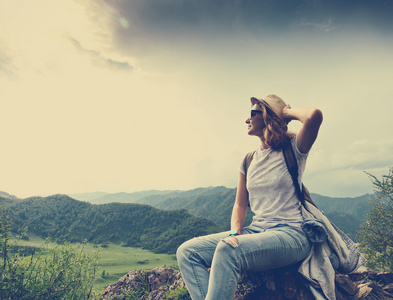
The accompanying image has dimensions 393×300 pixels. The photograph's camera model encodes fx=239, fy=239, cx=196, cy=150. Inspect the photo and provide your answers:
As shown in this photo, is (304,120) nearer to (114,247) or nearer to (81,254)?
(81,254)

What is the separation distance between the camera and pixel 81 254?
590cm

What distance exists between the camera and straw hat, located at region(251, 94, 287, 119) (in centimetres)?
369

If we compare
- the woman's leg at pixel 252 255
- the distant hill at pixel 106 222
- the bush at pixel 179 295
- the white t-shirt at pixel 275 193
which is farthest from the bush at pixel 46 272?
the distant hill at pixel 106 222

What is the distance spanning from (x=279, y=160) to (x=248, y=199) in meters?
0.90

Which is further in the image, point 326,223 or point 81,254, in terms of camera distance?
point 81,254

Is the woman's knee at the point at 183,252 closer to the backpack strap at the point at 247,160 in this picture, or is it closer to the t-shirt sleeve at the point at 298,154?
the backpack strap at the point at 247,160

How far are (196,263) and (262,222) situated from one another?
106 cm

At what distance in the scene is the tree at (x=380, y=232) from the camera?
13328mm

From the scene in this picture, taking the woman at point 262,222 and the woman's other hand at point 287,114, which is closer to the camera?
the woman at point 262,222

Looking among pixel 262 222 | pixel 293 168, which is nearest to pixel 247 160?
pixel 293 168

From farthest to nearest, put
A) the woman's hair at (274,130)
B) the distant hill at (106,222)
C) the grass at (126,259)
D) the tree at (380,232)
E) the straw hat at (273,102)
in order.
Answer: the distant hill at (106,222)
the grass at (126,259)
the tree at (380,232)
the straw hat at (273,102)
the woman's hair at (274,130)

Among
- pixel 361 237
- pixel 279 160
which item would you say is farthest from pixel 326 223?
pixel 361 237

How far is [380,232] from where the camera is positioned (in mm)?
14695

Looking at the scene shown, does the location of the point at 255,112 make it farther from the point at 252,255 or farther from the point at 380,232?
the point at 380,232
